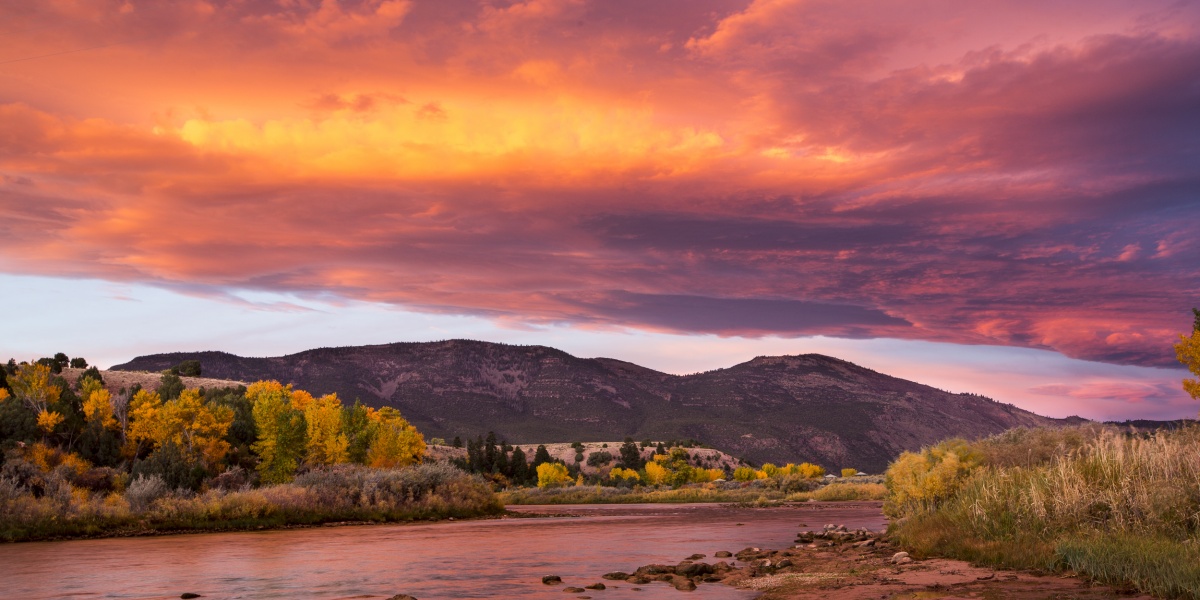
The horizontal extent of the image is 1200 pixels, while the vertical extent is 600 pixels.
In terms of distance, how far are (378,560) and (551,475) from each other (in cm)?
10473

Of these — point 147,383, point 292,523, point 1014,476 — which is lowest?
point 292,523

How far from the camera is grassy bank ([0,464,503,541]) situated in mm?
52625

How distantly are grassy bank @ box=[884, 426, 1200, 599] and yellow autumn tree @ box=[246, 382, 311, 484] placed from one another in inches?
2343

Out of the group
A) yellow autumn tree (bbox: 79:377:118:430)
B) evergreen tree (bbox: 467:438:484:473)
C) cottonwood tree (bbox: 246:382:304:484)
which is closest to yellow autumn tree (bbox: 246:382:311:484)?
cottonwood tree (bbox: 246:382:304:484)

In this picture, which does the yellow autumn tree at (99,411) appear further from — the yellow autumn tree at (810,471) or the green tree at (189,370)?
the yellow autumn tree at (810,471)

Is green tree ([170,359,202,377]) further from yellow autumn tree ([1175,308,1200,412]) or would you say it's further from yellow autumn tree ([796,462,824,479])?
yellow autumn tree ([1175,308,1200,412])

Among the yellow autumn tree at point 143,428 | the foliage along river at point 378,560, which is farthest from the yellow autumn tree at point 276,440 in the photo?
the foliage along river at point 378,560

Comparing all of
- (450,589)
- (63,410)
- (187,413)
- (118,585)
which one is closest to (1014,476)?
(450,589)

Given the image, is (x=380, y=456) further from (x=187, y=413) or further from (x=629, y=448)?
(x=629, y=448)

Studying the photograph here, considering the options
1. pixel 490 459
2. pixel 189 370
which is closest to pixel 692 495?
pixel 490 459

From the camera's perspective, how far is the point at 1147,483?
23.6 metres

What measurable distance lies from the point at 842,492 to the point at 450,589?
85139 millimetres

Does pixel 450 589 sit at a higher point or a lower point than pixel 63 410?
lower

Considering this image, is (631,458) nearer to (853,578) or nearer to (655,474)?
(655,474)
